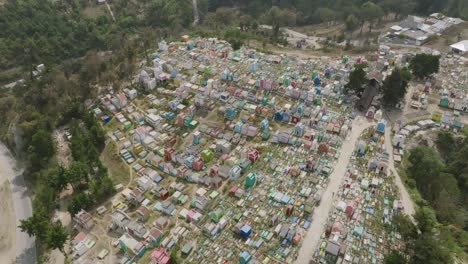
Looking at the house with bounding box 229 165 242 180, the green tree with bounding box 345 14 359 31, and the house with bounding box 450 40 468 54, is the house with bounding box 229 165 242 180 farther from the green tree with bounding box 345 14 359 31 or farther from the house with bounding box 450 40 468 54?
the green tree with bounding box 345 14 359 31

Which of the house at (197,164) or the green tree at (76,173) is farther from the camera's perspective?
the house at (197,164)

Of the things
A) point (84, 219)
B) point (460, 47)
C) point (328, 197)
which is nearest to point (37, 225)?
point (84, 219)

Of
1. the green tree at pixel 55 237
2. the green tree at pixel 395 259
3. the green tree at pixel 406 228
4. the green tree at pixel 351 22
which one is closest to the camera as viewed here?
the green tree at pixel 395 259

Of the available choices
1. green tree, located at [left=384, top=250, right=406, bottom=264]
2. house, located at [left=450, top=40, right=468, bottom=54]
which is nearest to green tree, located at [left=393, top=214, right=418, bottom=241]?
green tree, located at [left=384, top=250, right=406, bottom=264]

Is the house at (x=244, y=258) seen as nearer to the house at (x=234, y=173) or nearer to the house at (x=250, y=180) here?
the house at (x=250, y=180)

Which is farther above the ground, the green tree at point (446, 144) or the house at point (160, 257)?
the green tree at point (446, 144)

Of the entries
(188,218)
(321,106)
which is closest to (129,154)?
(188,218)

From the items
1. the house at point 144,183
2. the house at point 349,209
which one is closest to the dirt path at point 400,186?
the house at point 349,209
